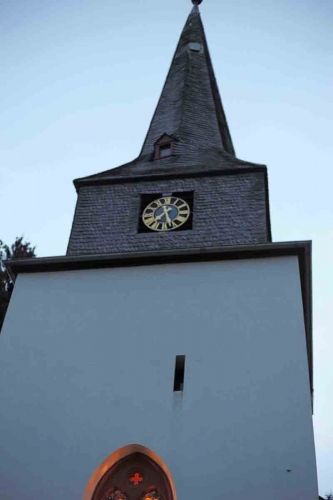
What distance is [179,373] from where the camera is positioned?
36.3ft

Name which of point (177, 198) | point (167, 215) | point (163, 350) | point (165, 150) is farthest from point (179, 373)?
point (165, 150)

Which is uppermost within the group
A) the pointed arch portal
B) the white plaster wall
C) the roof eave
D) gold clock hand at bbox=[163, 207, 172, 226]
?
gold clock hand at bbox=[163, 207, 172, 226]

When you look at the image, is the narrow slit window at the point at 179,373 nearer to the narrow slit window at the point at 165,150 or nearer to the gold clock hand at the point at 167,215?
the gold clock hand at the point at 167,215

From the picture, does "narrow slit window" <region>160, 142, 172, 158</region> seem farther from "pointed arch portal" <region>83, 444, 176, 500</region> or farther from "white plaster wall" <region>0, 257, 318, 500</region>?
"pointed arch portal" <region>83, 444, 176, 500</region>

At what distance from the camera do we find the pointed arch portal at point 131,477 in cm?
1008

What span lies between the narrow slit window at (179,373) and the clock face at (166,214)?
291 cm

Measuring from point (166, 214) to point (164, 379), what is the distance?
3.67 metres

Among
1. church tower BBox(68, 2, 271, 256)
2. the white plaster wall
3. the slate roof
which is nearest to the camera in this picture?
the white plaster wall

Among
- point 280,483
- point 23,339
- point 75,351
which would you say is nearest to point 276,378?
point 280,483

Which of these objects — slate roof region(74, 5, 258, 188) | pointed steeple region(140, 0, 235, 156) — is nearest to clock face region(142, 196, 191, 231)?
slate roof region(74, 5, 258, 188)

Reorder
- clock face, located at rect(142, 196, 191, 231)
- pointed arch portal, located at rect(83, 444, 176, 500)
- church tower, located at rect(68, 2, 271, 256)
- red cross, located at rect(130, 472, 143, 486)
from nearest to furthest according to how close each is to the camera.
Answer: pointed arch portal, located at rect(83, 444, 176, 500), red cross, located at rect(130, 472, 143, 486), church tower, located at rect(68, 2, 271, 256), clock face, located at rect(142, 196, 191, 231)

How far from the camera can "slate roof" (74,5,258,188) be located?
14.8m

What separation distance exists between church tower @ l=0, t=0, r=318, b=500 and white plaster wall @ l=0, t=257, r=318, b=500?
0.07ft

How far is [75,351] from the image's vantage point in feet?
38.2
